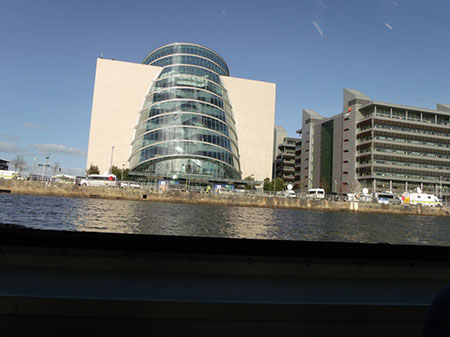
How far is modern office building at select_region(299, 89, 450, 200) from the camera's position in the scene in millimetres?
66113

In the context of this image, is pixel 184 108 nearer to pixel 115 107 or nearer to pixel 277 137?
pixel 115 107

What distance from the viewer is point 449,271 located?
2125mm

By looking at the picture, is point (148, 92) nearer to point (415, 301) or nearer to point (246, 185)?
point (246, 185)

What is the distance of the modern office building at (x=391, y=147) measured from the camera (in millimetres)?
66113

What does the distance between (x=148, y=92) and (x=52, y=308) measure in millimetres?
69503

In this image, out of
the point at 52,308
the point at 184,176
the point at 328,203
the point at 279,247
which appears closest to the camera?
the point at 52,308

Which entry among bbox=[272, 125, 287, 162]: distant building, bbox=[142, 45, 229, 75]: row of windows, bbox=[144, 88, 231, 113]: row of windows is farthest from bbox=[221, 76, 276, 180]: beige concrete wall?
bbox=[272, 125, 287, 162]: distant building

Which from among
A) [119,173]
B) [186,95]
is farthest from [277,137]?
[119,173]

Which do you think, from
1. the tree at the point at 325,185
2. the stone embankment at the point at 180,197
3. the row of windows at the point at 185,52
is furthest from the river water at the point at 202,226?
the tree at the point at 325,185

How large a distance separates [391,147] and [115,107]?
56.0 metres

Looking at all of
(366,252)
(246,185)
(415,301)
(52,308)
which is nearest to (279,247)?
(366,252)

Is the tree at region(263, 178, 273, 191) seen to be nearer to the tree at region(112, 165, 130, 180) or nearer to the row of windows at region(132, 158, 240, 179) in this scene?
the row of windows at region(132, 158, 240, 179)

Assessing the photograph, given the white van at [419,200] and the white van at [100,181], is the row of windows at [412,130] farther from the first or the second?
the white van at [100,181]

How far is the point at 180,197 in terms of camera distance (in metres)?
44.7
